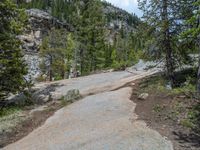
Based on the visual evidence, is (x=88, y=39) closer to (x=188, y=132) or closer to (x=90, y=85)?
(x=90, y=85)

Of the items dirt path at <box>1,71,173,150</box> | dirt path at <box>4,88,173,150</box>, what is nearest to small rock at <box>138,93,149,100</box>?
dirt path at <box>1,71,173,150</box>

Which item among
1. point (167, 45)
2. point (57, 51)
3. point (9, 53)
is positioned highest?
point (167, 45)

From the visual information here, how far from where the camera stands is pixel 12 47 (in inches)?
927

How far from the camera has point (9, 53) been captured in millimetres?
23469

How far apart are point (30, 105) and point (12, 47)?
431cm

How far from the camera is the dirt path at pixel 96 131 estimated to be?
13.6 metres

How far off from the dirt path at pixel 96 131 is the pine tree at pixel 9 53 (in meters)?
4.24

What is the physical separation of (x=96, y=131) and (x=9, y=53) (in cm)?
1060

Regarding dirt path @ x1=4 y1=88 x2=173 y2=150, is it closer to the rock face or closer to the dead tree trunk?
the dead tree trunk

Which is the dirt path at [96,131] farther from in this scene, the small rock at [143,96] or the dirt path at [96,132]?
the small rock at [143,96]

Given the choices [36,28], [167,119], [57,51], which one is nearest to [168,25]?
[167,119]

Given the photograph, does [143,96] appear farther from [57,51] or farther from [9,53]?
[57,51]

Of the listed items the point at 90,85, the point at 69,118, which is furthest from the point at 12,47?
the point at 90,85

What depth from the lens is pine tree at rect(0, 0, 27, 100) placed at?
75.5 ft
